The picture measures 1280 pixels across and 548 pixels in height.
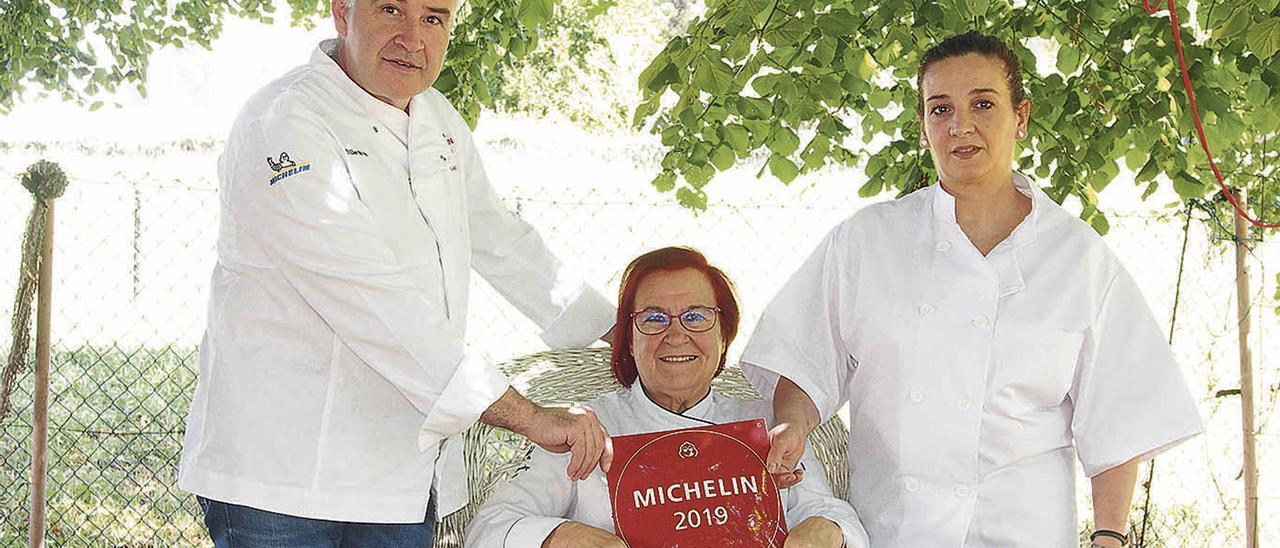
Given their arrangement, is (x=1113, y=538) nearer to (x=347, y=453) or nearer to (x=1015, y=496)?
(x=1015, y=496)

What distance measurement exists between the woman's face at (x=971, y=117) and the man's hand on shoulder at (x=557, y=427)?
848 mm

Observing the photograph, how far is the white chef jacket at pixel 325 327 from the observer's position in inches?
75.7

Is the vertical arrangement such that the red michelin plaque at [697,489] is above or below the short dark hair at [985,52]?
below

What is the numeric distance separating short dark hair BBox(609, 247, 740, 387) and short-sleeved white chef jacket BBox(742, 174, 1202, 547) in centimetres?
29

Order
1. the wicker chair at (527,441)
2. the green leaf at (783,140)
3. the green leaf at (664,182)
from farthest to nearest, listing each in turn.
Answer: the green leaf at (664,182)
the green leaf at (783,140)
the wicker chair at (527,441)

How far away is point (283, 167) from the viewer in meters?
1.92

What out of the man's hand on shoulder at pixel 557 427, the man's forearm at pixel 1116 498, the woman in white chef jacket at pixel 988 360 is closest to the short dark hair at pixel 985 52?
the woman in white chef jacket at pixel 988 360

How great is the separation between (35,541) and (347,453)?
238 cm

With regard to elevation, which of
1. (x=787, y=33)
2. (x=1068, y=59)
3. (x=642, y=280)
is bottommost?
(x=642, y=280)

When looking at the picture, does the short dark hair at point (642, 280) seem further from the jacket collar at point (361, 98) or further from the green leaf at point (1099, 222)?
the green leaf at point (1099, 222)

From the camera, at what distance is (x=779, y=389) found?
2.44 meters

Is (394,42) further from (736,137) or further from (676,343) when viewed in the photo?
(736,137)

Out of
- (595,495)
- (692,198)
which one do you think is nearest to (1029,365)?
(595,495)

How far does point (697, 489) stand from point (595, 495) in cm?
21
